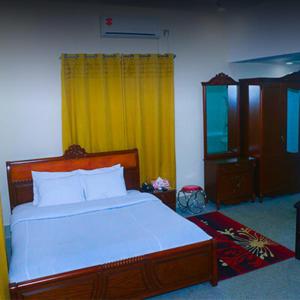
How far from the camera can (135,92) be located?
14.5 ft

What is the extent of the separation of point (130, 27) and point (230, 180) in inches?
98.4

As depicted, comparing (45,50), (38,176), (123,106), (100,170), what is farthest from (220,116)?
(38,176)

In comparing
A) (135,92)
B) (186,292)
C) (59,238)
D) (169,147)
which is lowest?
(186,292)

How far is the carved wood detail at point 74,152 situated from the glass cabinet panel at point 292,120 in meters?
3.07

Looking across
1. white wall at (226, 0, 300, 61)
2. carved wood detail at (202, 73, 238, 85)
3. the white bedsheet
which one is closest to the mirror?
carved wood detail at (202, 73, 238, 85)

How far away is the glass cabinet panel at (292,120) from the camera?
501cm

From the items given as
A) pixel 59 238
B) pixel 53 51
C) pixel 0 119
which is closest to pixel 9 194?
pixel 0 119

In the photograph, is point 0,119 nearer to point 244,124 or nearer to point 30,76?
point 30,76

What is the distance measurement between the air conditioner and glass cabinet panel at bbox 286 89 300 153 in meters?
2.23

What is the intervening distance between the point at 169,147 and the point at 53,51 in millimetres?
1965

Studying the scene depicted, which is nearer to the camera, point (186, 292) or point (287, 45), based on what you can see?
point (186, 292)

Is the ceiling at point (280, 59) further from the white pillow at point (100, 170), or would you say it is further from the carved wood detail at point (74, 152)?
the carved wood detail at point (74, 152)

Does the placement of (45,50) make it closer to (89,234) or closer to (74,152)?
(74,152)

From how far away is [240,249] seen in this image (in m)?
3.50
